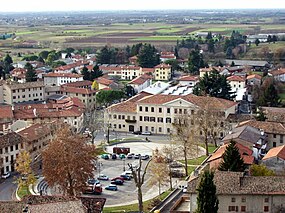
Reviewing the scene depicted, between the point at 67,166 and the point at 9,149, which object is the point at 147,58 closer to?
the point at 9,149

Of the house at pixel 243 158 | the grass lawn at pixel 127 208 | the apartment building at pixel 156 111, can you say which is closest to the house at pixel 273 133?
the house at pixel 243 158

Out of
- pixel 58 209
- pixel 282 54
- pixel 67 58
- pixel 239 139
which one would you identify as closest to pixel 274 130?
pixel 239 139

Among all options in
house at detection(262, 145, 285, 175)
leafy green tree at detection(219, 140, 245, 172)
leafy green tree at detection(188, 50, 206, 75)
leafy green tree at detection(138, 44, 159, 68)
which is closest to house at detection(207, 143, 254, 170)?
house at detection(262, 145, 285, 175)

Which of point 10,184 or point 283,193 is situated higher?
point 283,193

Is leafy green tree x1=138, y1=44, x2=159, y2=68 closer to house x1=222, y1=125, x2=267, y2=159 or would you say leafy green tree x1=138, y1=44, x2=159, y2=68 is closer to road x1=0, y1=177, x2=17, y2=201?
house x1=222, y1=125, x2=267, y2=159

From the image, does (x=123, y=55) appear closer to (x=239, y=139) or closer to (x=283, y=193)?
(x=239, y=139)

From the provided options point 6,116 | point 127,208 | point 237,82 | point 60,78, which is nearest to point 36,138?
point 6,116
